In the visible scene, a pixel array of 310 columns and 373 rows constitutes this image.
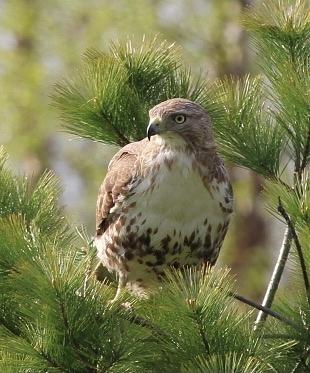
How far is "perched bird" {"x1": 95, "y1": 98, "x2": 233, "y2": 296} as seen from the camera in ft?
16.5

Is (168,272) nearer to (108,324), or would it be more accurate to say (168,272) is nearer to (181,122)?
(108,324)

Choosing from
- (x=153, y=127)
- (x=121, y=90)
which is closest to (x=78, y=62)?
(x=121, y=90)

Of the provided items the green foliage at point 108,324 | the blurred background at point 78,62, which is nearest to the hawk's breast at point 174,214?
the green foliage at point 108,324

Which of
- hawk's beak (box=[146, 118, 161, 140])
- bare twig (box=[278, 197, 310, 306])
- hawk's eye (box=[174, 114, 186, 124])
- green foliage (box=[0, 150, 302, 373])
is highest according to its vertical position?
hawk's eye (box=[174, 114, 186, 124])

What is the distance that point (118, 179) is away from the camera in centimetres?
514

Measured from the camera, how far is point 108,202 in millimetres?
5211

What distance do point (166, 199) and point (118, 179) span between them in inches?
10.5

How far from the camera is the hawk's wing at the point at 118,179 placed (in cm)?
510

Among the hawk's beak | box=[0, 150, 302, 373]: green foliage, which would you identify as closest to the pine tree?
box=[0, 150, 302, 373]: green foliage

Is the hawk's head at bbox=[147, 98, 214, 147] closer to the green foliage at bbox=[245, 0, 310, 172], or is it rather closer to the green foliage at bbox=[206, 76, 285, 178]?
the green foliage at bbox=[206, 76, 285, 178]

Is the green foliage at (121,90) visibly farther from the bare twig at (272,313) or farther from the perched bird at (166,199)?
the bare twig at (272,313)

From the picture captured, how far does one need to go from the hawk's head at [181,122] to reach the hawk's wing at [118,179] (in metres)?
0.15

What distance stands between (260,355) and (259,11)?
1777 millimetres

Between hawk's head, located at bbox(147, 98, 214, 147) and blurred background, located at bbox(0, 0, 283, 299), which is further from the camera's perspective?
blurred background, located at bbox(0, 0, 283, 299)
